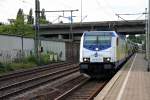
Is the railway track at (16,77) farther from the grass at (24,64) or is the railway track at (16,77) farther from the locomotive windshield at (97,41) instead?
the locomotive windshield at (97,41)

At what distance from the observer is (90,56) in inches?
998

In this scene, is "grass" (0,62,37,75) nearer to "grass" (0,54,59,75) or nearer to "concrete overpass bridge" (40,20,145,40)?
"grass" (0,54,59,75)

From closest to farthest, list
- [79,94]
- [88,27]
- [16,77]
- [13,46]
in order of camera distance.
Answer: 1. [79,94]
2. [16,77]
3. [13,46]
4. [88,27]

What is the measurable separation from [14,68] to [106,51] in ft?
50.1

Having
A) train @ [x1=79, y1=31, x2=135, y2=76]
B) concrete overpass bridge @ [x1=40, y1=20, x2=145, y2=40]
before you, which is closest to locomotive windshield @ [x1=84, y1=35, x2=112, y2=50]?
train @ [x1=79, y1=31, x2=135, y2=76]

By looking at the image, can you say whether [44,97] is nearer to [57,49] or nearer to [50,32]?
[57,49]

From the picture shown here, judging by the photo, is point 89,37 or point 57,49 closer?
point 89,37

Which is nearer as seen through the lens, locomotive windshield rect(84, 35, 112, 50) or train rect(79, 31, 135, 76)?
train rect(79, 31, 135, 76)

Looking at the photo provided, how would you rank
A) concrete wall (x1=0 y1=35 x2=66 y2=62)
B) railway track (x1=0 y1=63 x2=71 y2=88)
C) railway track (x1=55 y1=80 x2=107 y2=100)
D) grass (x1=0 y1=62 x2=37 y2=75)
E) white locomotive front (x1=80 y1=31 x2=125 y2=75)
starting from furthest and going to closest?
1. concrete wall (x1=0 y1=35 x2=66 y2=62)
2. grass (x1=0 y1=62 x2=37 y2=75)
3. white locomotive front (x1=80 y1=31 x2=125 y2=75)
4. railway track (x1=0 y1=63 x2=71 y2=88)
5. railway track (x1=55 y1=80 x2=107 y2=100)

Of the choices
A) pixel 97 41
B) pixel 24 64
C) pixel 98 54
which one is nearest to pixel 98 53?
pixel 98 54

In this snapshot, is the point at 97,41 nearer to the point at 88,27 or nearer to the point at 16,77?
the point at 16,77

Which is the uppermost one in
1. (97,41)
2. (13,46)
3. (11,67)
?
(97,41)

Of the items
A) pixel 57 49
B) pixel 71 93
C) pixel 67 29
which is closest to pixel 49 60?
pixel 57 49

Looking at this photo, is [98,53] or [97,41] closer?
[98,53]
